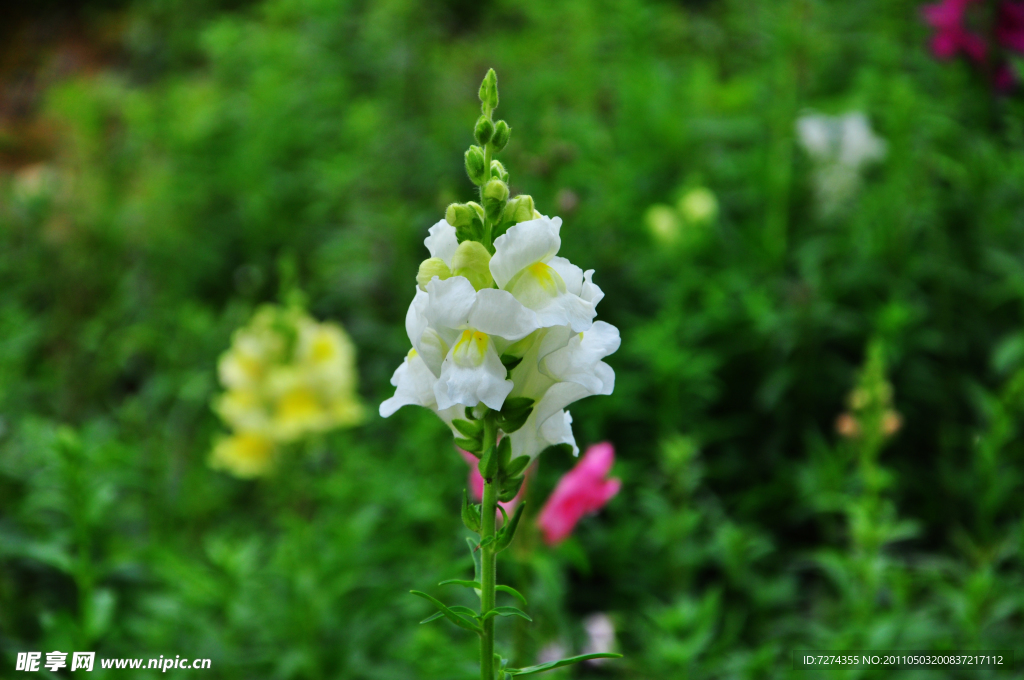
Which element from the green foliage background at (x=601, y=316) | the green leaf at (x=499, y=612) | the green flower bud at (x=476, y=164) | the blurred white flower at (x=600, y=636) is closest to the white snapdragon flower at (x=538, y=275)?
the green flower bud at (x=476, y=164)

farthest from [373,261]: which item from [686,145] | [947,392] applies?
[947,392]

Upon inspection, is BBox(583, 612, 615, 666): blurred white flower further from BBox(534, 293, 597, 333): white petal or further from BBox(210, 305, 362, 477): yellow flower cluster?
BBox(534, 293, 597, 333): white petal

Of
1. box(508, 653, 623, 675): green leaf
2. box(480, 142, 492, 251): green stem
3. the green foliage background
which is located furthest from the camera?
the green foliage background

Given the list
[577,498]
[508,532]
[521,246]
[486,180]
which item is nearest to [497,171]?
[486,180]

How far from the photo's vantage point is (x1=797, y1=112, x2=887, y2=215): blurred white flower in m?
3.64

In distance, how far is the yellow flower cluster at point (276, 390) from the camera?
115 inches

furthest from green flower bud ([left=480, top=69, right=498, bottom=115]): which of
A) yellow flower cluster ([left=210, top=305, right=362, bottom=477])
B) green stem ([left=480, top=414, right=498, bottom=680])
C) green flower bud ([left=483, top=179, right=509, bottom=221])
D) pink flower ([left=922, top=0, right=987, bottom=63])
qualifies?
pink flower ([left=922, top=0, right=987, bottom=63])

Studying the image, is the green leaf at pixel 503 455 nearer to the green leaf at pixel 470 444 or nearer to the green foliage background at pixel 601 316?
the green leaf at pixel 470 444

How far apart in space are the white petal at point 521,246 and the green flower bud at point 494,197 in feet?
0.14

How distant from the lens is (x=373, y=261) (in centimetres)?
403

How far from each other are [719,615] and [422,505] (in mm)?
1072

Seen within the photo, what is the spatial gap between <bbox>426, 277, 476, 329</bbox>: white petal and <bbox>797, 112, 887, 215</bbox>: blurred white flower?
2.99 meters

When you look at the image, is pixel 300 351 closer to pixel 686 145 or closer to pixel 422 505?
pixel 422 505

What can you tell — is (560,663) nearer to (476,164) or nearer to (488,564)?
(488,564)
